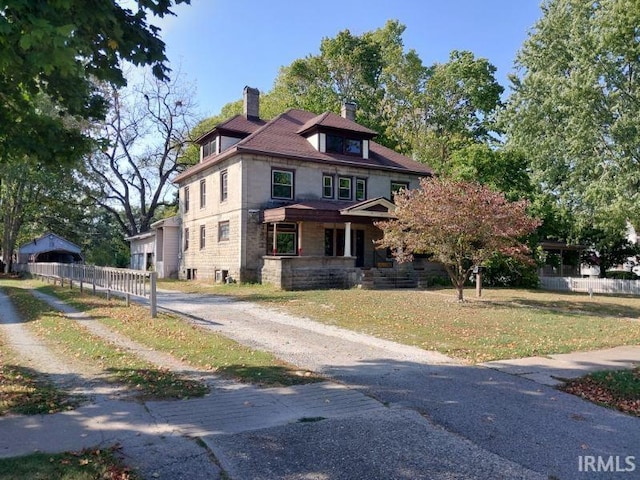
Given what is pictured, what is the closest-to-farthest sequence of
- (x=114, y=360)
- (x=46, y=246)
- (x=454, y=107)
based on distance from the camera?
(x=114, y=360) → (x=454, y=107) → (x=46, y=246)

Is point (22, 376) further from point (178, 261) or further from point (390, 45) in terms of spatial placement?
point (390, 45)

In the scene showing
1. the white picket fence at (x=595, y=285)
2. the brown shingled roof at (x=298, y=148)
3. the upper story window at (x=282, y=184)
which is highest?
the brown shingled roof at (x=298, y=148)

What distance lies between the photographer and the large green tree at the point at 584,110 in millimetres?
24859

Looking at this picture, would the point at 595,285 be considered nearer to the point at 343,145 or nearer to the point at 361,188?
the point at 361,188

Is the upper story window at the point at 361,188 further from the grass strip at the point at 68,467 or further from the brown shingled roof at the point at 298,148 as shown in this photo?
the grass strip at the point at 68,467

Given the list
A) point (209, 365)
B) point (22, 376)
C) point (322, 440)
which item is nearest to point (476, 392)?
point (322, 440)

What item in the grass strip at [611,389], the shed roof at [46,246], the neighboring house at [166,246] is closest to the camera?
the grass strip at [611,389]

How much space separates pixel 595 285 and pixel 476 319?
19.4 m

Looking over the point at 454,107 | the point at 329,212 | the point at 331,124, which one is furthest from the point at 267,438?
the point at 454,107

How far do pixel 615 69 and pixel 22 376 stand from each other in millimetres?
29534

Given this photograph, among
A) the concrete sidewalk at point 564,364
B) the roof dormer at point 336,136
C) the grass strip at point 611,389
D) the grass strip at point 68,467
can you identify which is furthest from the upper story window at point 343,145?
the grass strip at point 68,467

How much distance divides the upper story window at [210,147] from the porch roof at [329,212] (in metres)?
6.53

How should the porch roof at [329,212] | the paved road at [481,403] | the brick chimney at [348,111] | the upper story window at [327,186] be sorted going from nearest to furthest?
1. the paved road at [481,403]
2. the porch roof at [329,212]
3. the upper story window at [327,186]
4. the brick chimney at [348,111]

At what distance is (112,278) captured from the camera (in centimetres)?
1566
